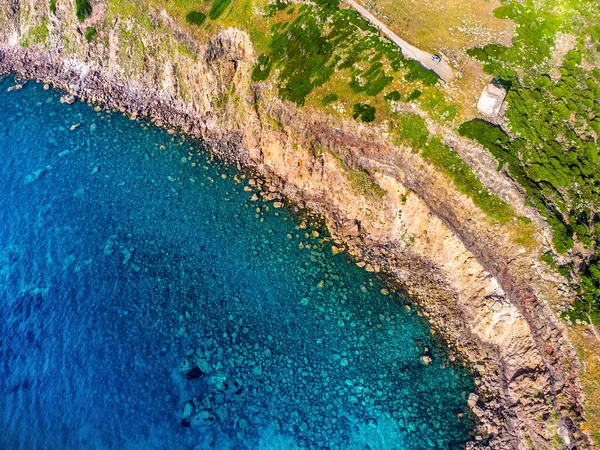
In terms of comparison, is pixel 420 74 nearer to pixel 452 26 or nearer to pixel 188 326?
pixel 452 26

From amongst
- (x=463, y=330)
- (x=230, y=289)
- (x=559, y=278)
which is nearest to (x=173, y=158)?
(x=230, y=289)

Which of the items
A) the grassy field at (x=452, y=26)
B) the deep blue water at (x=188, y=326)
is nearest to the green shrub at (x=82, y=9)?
the deep blue water at (x=188, y=326)

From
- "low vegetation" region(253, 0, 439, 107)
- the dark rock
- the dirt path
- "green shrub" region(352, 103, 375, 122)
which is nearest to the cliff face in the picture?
"green shrub" region(352, 103, 375, 122)

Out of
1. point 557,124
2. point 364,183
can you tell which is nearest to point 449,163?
point 364,183

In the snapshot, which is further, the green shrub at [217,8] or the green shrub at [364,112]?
the green shrub at [217,8]

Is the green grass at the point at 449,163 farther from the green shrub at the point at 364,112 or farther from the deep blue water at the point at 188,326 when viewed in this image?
the deep blue water at the point at 188,326

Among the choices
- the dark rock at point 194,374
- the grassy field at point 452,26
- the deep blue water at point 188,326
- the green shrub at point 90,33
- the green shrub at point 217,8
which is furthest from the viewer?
the green shrub at point 90,33
